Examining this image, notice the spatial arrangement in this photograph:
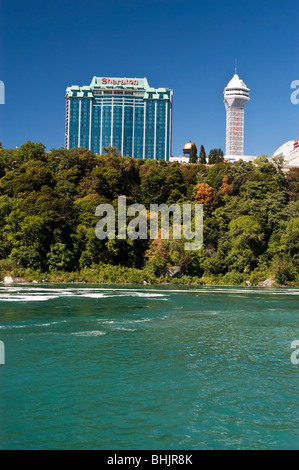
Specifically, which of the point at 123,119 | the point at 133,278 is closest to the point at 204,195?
the point at 133,278

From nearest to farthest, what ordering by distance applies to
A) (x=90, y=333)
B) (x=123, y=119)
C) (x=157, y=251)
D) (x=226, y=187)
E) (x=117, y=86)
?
(x=90, y=333) → (x=157, y=251) → (x=226, y=187) → (x=117, y=86) → (x=123, y=119)

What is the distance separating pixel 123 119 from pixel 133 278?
98.5 meters

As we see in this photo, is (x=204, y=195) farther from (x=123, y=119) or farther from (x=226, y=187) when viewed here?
(x=123, y=119)

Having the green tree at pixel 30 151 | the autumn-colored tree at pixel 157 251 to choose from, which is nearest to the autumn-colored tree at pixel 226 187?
the autumn-colored tree at pixel 157 251

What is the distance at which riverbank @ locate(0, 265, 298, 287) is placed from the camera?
1943 inches

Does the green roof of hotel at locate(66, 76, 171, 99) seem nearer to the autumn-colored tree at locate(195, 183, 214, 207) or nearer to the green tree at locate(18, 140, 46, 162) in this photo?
the green tree at locate(18, 140, 46, 162)

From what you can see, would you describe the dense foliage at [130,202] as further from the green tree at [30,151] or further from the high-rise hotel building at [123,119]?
the high-rise hotel building at [123,119]

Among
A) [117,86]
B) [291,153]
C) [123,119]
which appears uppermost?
[117,86]

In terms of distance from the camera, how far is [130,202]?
64.1 m

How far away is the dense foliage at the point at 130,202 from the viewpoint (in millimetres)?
51625

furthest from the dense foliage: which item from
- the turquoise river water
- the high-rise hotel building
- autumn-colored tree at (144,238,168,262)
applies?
the high-rise hotel building

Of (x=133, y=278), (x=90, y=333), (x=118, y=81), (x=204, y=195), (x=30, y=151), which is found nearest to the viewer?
(x=90, y=333)

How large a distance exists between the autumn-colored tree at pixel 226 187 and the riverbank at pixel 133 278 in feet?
53.4
